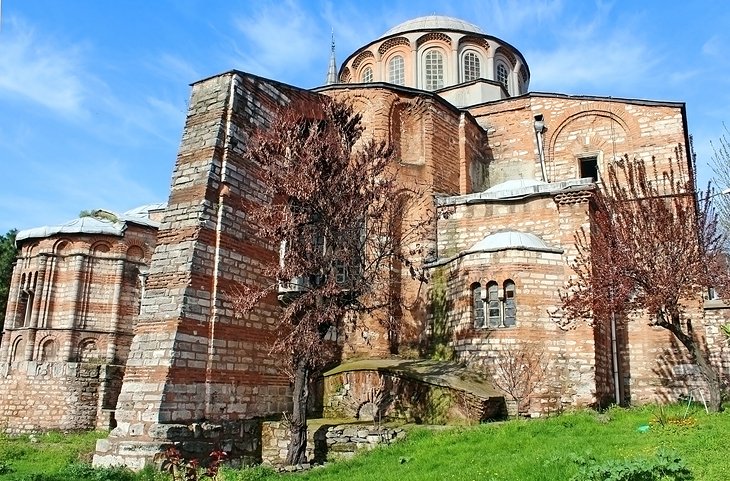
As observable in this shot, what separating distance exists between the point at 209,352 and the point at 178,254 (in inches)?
66.8

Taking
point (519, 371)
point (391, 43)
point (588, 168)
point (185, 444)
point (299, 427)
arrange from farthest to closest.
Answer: point (391, 43) → point (588, 168) → point (519, 371) → point (299, 427) → point (185, 444)

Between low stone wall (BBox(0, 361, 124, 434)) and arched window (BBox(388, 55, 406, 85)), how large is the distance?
46.6ft

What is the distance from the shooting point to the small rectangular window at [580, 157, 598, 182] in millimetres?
20641

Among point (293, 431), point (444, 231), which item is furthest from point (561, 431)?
point (444, 231)

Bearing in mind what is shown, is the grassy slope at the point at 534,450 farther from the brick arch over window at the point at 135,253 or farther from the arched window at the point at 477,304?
the brick arch over window at the point at 135,253

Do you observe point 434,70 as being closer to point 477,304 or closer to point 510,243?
point 510,243

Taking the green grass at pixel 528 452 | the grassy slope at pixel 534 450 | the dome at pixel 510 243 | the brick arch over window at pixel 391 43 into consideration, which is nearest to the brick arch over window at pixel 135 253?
the green grass at pixel 528 452

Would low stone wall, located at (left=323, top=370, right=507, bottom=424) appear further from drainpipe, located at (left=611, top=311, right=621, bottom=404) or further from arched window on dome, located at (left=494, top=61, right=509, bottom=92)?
arched window on dome, located at (left=494, top=61, right=509, bottom=92)

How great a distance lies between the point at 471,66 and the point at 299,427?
17894mm

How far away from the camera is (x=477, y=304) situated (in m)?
14.6

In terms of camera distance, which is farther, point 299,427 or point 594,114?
point 594,114

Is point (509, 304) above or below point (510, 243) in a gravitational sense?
below

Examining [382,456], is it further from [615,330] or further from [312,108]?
[615,330]

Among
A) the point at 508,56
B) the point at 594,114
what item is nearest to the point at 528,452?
the point at 594,114
